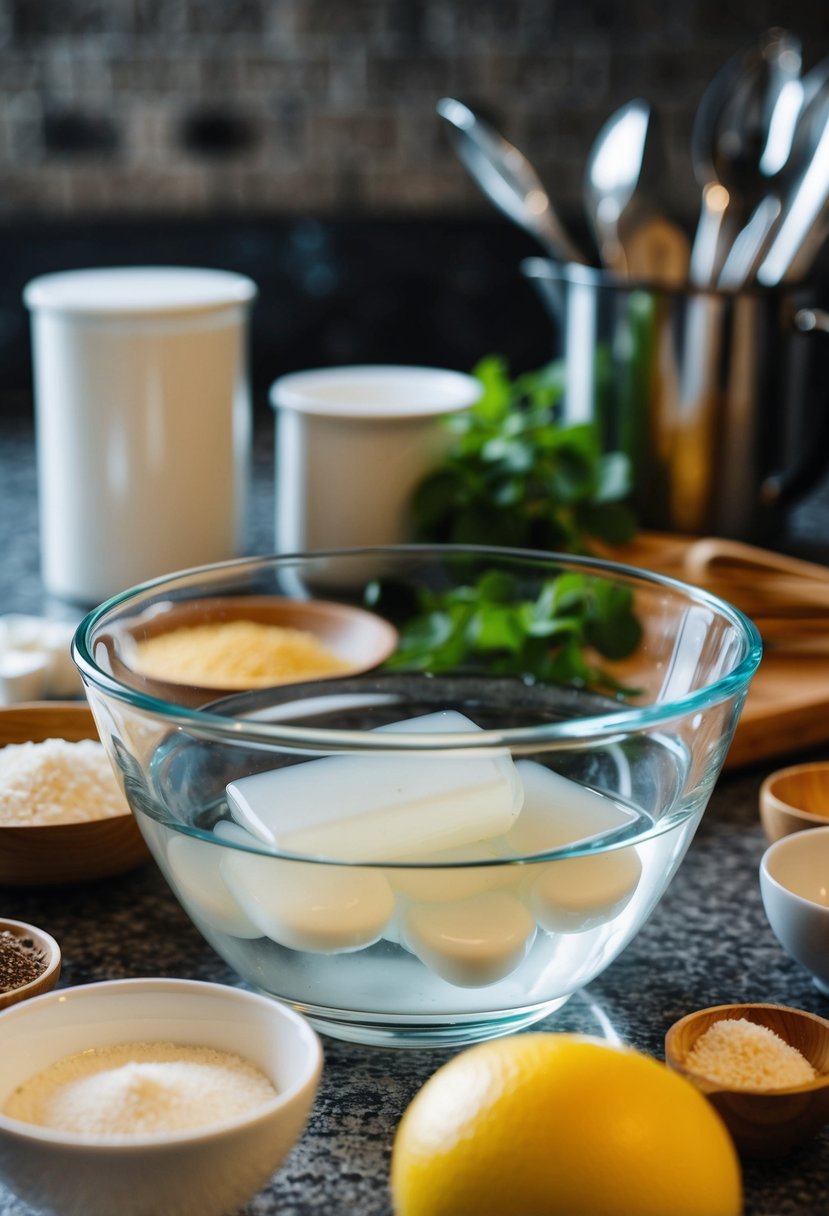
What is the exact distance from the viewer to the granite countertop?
545mm

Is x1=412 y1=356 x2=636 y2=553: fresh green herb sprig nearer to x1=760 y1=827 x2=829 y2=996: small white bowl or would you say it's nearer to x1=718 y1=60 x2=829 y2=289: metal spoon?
x1=718 y1=60 x2=829 y2=289: metal spoon

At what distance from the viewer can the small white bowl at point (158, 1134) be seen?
0.45 metres

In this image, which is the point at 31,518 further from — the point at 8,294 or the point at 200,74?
the point at 200,74

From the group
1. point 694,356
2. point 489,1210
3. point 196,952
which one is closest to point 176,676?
point 196,952

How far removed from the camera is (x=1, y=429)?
1802mm

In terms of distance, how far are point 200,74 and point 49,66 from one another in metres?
0.18

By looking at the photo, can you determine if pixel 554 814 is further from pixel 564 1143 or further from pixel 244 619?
pixel 244 619

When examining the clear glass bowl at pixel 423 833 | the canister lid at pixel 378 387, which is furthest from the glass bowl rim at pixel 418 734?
the canister lid at pixel 378 387

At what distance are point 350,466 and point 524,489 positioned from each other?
5.8 inches

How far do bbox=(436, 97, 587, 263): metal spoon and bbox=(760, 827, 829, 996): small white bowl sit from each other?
2.44 ft

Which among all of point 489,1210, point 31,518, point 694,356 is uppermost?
point 694,356

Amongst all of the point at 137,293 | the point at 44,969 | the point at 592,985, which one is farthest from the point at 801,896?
the point at 137,293

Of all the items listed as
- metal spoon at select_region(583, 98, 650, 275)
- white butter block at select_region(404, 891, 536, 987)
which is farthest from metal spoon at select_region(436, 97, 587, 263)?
white butter block at select_region(404, 891, 536, 987)

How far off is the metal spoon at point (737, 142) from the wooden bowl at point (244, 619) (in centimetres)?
52
